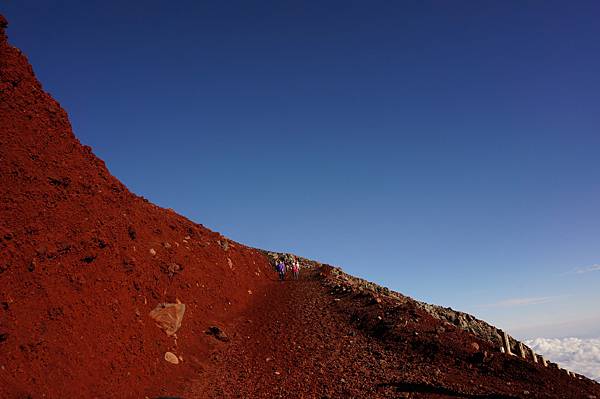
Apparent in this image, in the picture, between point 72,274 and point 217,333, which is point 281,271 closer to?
point 217,333

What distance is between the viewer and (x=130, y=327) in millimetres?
14656

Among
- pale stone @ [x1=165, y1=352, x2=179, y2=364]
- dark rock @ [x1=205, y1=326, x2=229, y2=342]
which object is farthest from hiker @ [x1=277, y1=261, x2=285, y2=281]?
pale stone @ [x1=165, y1=352, x2=179, y2=364]

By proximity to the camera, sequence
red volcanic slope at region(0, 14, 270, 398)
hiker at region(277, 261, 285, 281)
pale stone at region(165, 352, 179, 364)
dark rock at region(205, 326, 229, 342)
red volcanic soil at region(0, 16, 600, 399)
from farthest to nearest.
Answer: hiker at region(277, 261, 285, 281) < dark rock at region(205, 326, 229, 342) < pale stone at region(165, 352, 179, 364) < red volcanic soil at region(0, 16, 600, 399) < red volcanic slope at region(0, 14, 270, 398)

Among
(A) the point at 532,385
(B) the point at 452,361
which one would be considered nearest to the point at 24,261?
(B) the point at 452,361

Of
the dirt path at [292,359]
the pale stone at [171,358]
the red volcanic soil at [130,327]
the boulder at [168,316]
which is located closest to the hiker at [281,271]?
the dirt path at [292,359]

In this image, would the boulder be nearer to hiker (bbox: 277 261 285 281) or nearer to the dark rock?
the dark rock

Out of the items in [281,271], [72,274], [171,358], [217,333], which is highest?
[281,271]

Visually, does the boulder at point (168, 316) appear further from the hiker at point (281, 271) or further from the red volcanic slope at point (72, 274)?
the hiker at point (281, 271)

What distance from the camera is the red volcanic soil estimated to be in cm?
1189

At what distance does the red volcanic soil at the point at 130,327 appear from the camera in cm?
1189

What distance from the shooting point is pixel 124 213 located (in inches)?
850

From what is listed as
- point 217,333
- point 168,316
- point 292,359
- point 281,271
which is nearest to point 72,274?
point 168,316

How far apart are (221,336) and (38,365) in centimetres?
970

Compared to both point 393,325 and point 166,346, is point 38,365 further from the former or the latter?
point 393,325
